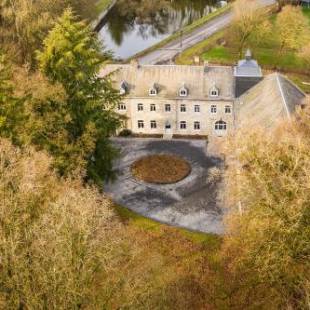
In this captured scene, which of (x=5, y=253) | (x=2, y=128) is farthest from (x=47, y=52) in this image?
(x=5, y=253)

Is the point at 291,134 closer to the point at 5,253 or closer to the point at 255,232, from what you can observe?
the point at 255,232

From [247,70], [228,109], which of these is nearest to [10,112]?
[228,109]

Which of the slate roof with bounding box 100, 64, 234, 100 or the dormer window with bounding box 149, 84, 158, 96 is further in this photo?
the dormer window with bounding box 149, 84, 158, 96

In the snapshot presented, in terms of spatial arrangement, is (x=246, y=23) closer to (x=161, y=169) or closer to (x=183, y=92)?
(x=183, y=92)

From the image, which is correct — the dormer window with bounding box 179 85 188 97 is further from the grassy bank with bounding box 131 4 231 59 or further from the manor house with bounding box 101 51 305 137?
the grassy bank with bounding box 131 4 231 59

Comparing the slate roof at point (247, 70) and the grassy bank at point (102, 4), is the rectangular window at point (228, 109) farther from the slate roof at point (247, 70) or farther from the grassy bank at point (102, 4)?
the grassy bank at point (102, 4)

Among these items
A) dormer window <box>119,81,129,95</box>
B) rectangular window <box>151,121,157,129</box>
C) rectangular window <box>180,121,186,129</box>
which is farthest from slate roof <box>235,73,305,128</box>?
dormer window <box>119,81,129,95</box>
